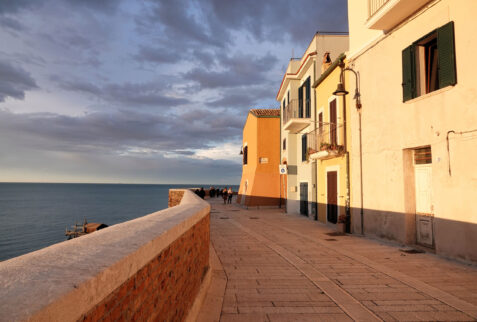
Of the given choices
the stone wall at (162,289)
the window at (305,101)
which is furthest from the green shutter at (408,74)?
the window at (305,101)

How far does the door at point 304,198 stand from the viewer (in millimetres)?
19078

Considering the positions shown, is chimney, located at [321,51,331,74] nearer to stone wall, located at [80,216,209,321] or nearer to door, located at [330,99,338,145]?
door, located at [330,99,338,145]

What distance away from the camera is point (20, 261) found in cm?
163

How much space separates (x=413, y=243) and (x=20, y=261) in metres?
10.2

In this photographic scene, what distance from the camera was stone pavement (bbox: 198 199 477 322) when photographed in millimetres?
4402

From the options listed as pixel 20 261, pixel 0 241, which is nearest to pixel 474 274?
pixel 20 261

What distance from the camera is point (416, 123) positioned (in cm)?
895

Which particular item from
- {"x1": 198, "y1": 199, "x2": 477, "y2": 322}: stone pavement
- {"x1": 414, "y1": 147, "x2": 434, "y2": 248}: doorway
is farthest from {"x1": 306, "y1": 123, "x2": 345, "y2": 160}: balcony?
{"x1": 198, "y1": 199, "x2": 477, "y2": 322}: stone pavement

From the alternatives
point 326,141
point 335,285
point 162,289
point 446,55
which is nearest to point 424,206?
point 446,55

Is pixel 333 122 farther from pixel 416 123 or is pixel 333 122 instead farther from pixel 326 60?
pixel 416 123

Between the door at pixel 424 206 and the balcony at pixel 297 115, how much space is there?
947 cm

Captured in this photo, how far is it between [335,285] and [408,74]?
22.3 ft

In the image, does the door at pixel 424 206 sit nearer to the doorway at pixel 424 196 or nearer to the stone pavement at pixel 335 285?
the doorway at pixel 424 196

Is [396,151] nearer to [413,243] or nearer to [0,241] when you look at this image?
[413,243]
